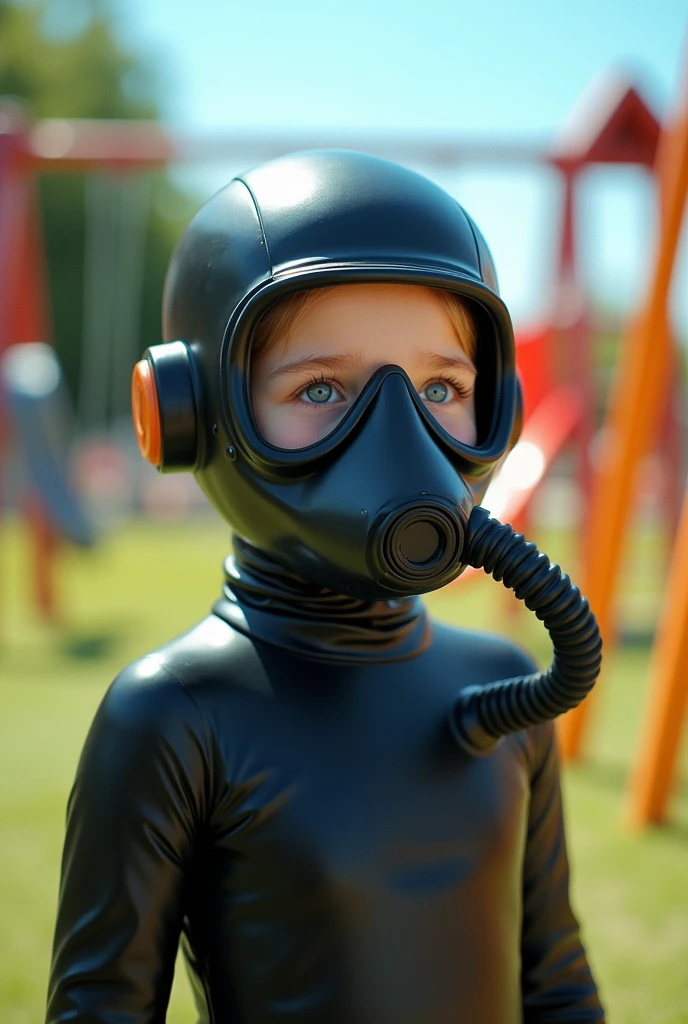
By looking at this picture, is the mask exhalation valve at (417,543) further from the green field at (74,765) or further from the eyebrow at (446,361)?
the green field at (74,765)

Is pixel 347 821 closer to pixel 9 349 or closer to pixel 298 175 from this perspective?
pixel 298 175

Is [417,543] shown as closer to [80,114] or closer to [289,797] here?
[289,797]

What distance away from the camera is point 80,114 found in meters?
26.6

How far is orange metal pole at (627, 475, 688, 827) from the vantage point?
9.93ft

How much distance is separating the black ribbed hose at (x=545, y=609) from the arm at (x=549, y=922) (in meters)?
0.23

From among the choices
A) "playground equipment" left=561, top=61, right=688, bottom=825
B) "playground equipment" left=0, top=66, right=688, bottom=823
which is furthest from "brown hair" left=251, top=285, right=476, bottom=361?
"playground equipment" left=0, top=66, right=688, bottom=823

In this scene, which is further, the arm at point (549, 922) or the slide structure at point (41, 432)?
the slide structure at point (41, 432)

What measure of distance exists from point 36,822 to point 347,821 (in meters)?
2.41

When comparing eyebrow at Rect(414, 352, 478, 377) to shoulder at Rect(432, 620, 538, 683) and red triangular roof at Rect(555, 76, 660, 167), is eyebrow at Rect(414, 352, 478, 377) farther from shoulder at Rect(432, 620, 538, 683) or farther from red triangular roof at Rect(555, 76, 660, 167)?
red triangular roof at Rect(555, 76, 660, 167)

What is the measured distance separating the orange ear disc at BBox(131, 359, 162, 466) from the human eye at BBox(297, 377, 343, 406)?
7.2 inches

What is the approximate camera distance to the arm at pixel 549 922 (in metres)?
1.33

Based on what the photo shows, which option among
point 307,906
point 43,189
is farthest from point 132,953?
point 43,189

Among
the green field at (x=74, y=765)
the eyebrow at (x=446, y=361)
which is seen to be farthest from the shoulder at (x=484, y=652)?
the green field at (x=74, y=765)

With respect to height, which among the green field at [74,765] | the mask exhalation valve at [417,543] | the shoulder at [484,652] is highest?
the mask exhalation valve at [417,543]
